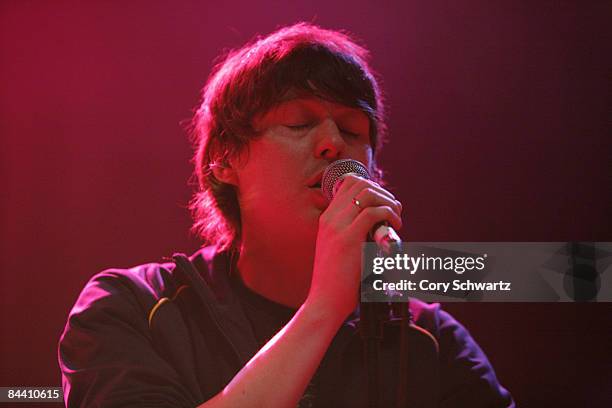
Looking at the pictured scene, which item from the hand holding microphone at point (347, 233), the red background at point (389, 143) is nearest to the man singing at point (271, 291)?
the hand holding microphone at point (347, 233)

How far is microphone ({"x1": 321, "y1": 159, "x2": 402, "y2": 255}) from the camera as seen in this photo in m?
0.89

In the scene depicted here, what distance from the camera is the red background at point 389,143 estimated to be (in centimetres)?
149

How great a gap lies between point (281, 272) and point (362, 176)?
420 millimetres

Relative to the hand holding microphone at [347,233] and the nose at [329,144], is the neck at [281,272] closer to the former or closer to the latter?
the nose at [329,144]

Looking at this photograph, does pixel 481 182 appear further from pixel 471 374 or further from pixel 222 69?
pixel 222 69

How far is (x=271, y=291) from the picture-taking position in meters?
1.38

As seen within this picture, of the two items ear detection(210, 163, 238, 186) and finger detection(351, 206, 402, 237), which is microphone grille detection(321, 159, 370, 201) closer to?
finger detection(351, 206, 402, 237)

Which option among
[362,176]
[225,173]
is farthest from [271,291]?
[362,176]

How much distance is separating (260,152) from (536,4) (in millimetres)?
833

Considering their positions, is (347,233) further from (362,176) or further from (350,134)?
(350,134)

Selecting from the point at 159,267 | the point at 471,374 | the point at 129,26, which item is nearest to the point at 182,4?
the point at 129,26

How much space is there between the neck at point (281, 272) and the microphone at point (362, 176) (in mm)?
229

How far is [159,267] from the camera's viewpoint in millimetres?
1368

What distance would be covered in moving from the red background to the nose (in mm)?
409
